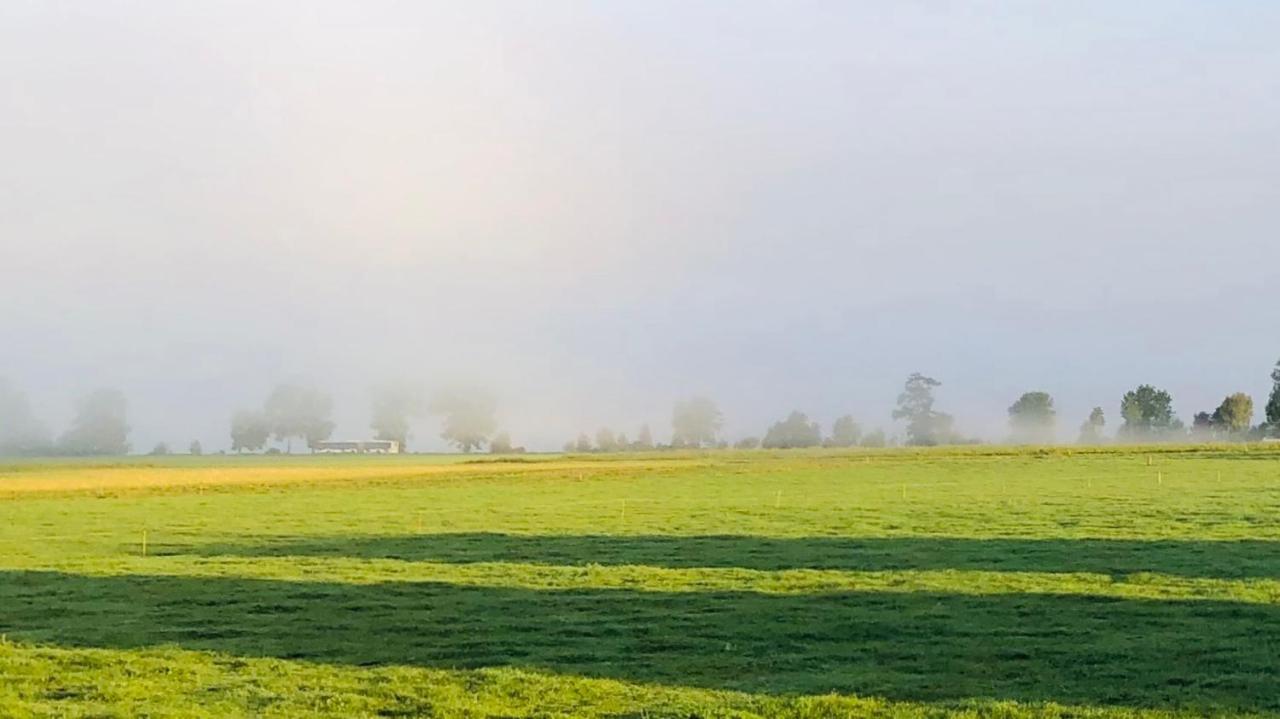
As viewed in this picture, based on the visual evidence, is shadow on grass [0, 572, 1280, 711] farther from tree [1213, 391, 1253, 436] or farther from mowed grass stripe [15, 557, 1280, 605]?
tree [1213, 391, 1253, 436]

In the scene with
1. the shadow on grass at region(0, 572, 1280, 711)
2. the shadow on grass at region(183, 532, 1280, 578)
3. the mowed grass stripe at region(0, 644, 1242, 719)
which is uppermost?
the shadow on grass at region(183, 532, 1280, 578)

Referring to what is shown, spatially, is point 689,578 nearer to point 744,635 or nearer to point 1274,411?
point 744,635

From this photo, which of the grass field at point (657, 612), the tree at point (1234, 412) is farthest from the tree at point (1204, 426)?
the grass field at point (657, 612)

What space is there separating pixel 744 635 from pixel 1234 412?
619ft

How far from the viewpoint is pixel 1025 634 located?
18.8 m

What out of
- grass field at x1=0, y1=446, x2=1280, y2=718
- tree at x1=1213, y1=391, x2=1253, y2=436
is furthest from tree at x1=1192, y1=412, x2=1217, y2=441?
grass field at x1=0, y1=446, x2=1280, y2=718

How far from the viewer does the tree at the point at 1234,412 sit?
186 m

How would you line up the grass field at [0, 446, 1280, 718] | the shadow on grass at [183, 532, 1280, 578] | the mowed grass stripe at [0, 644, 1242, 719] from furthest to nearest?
the shadow on grass at [183, 532, 1280, 578] < the grass field at [0, 446, 1280, 718] < the mowed grass stripe at [0, 644, 1242, 719]

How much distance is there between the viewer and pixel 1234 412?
188 meters

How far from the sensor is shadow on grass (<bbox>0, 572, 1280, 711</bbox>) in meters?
15.7

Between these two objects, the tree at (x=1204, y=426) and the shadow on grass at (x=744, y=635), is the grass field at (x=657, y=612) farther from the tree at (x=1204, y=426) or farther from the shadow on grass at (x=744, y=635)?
the tree at (x=1204, y=426)

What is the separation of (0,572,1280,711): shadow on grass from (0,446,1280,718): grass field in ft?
0.22

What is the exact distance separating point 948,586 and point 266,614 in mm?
12311

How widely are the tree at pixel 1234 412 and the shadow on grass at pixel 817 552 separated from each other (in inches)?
6696
